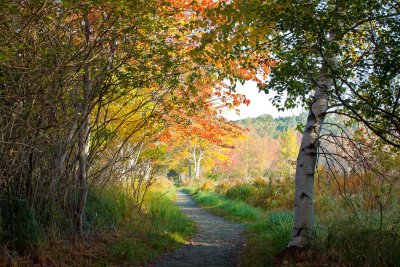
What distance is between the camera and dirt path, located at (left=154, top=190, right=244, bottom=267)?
7122mm

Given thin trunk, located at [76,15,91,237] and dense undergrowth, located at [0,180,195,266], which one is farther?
thin trunk, located at [76,15,91,237]

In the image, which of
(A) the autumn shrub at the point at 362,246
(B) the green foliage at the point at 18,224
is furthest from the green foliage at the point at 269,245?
(B) the green foliage at the point at 18,224

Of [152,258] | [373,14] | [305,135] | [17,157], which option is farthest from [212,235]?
[373,14]

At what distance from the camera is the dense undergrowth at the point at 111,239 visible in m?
5.66

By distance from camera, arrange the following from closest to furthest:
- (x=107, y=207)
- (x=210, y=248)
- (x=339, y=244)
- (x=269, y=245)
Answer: (x=339, y=244)
(x=269, y=245)
(x=210, y=248)
(x=107, y=207)

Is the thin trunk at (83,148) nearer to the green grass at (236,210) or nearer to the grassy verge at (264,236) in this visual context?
the grassy verge at (264,236)

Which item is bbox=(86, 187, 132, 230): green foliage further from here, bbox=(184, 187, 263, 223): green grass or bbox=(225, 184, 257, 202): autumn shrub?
bbox=(225, 184, 257, 202): autumn shrub

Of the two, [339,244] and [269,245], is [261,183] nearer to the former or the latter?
[269,245]

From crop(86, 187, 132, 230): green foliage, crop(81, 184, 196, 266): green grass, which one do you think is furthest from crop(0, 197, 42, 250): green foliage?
crop(86, 187, 132, 230): green foliage

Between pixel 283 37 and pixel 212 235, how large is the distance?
6.75m

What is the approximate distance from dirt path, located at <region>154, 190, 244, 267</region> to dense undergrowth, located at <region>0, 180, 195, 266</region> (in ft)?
1.06

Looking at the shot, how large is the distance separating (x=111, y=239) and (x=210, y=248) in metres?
2.38

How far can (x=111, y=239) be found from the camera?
7523 mm

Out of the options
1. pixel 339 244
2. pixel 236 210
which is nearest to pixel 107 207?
pixel 339 244
